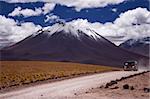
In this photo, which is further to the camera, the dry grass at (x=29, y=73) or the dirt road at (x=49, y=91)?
the dry grass at (x=29, y=73)

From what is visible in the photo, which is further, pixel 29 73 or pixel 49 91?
pixel 29 73

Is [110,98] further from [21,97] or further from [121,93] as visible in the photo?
[21,97]

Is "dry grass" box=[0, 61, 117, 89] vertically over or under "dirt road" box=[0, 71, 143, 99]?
over

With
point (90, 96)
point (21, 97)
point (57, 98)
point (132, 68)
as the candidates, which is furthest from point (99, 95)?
point (132, 68)

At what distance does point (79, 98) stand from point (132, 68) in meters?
70.9

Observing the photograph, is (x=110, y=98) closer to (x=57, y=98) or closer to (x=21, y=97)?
(x=57, y=98)

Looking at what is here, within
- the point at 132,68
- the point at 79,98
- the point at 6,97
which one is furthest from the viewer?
the point at 132,68

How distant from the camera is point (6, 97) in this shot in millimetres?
26797

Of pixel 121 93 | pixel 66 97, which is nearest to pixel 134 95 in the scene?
pixel 121 93

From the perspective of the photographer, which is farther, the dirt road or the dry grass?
the dry grass

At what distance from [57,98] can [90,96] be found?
2.33 m

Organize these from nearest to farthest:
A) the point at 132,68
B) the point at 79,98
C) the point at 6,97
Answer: the point at 79,98 < the point at 6,97 < the point at 132,68

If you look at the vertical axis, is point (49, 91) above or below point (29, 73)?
below

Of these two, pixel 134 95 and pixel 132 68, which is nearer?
pixel 134 95
